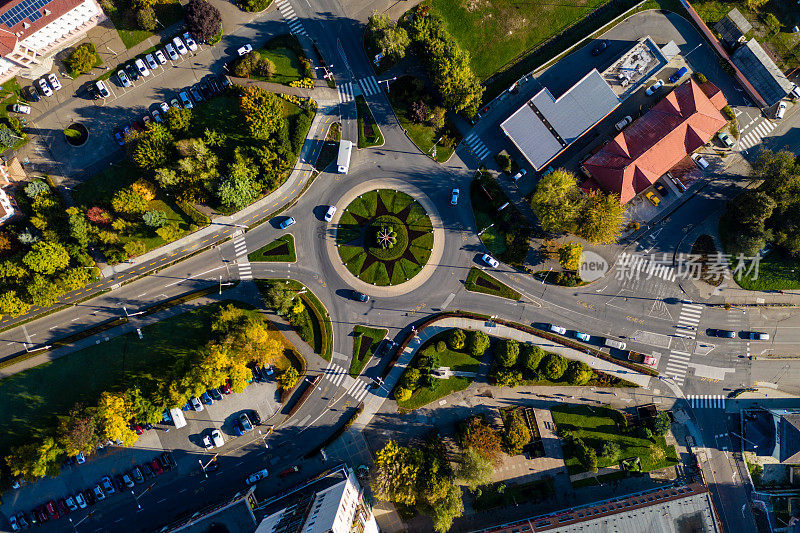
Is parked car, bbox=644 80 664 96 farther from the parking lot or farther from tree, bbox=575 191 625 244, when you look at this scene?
the parking lot

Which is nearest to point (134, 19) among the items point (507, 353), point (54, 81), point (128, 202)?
point (54, 81)

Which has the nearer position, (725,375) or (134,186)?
(134,186)

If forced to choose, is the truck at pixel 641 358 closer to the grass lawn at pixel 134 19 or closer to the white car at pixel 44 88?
the grass lawn at pixel 134 19

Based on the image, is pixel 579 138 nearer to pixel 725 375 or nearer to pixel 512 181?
pixel 512 181

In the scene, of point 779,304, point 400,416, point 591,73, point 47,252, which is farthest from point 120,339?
point 779,304

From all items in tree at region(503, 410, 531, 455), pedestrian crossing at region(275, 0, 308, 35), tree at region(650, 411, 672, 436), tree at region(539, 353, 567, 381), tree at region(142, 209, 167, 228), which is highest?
pedestrian crossing at region(275, 0, 308, 35)

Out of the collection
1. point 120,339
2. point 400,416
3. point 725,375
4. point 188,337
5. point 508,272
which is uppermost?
point 120,339

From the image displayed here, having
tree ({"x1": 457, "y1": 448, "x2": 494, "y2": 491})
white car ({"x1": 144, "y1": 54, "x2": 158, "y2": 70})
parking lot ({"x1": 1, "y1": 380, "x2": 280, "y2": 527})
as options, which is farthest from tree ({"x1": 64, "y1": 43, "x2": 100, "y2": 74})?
tree ({"x1": 457, "y1": 448, "x2": 494, "y2": 491})
